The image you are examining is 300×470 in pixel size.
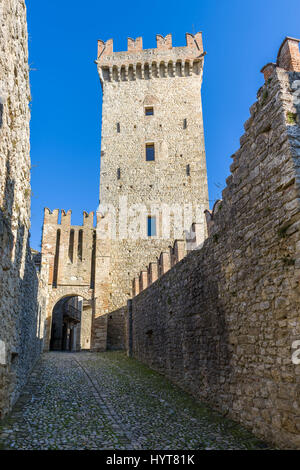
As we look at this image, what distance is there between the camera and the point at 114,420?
4742 mm

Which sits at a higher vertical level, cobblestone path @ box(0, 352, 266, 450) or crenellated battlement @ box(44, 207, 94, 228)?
crenellated battlement @ box(44, 207, 94, 228)

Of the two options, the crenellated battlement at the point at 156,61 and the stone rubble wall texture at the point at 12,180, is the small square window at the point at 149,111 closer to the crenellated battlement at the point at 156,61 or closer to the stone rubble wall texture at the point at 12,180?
the crenellated battlement at the point at 156,61

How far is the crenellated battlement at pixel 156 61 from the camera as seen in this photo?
69.7 ft

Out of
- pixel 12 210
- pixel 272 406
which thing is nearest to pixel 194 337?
pixel 272 406

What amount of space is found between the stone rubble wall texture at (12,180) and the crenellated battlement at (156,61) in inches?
709

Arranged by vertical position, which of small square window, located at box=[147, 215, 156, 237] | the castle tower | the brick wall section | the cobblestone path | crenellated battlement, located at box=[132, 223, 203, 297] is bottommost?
the cobblestone path

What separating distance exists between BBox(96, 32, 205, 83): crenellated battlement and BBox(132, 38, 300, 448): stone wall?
18540 millimetres

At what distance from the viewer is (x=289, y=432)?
10.7 feet

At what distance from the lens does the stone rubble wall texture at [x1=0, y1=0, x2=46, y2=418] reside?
3861mm

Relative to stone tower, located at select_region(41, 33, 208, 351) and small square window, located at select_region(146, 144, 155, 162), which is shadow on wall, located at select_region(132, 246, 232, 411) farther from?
small square window, located at select_region(146, 144, 155, 162)

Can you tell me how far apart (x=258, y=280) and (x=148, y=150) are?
1739 cm

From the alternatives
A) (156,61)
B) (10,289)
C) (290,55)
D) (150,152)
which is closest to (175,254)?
(10,289)

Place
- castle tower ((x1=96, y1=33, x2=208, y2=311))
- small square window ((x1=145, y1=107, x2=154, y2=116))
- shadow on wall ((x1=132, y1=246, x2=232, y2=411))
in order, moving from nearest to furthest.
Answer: shadow on wall ((x1=132, y1=246, x2=232, y2=411)), castle tower ((x1=96, y1=33, x2=208, y2=311)), small square window ((x1=145, y1=107, x2=154, y2=116))

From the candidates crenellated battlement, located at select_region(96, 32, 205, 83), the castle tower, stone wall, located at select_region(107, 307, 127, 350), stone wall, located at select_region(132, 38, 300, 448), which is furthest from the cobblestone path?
crenellated battlement, located at select_region(96, 32, 205, 83)
